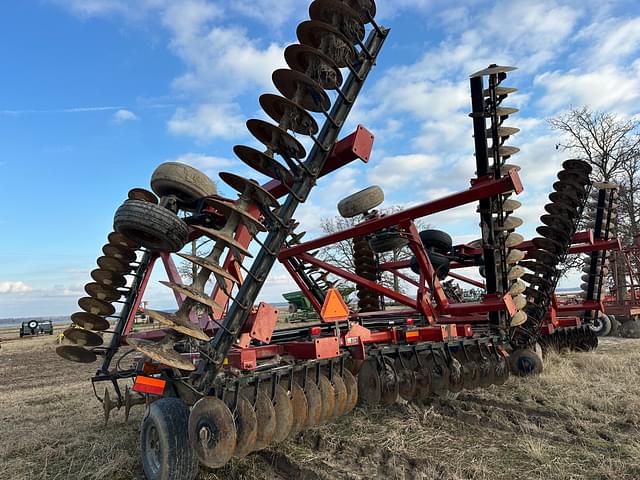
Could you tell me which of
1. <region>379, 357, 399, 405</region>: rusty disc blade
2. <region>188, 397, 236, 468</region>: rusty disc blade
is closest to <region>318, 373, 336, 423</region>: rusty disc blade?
<region>379, 357, 399, 405</region>: rusty disc blade

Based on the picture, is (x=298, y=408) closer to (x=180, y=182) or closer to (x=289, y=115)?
(x=289, y=115)

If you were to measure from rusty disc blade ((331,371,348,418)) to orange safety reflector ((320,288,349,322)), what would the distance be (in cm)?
52

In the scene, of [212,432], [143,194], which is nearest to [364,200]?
[143,194]

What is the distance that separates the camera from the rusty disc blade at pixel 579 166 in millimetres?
6938

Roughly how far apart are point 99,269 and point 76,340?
2.54 feet

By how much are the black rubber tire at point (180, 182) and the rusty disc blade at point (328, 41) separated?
172cm

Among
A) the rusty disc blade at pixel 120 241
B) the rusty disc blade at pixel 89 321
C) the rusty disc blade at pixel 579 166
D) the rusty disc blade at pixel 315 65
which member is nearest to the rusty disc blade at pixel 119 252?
the rusty disc blade at pixel 120 241

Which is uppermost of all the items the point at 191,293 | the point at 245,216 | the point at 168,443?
the point at 245,216

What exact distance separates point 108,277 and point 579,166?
262 inches

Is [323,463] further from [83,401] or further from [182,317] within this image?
[83,401]

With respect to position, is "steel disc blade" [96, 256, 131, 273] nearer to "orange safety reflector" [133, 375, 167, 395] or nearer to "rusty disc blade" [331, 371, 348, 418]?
"orange safety reflector" [133, 375, 167, 395]

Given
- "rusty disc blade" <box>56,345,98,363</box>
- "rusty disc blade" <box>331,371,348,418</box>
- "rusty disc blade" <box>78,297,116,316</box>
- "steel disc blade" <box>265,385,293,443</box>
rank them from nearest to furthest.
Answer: "steel disc blade" <box>265,385,293,443</box> → "rusty disc blade" <box>331,371,348,418</box> → "rusty disc blade" <box>56,345,98,363</box> → "rusty disc blade" <box>78,297,116,316</box>

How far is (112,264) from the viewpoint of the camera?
202 inches

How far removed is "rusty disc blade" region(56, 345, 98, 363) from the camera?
4.83 meters
